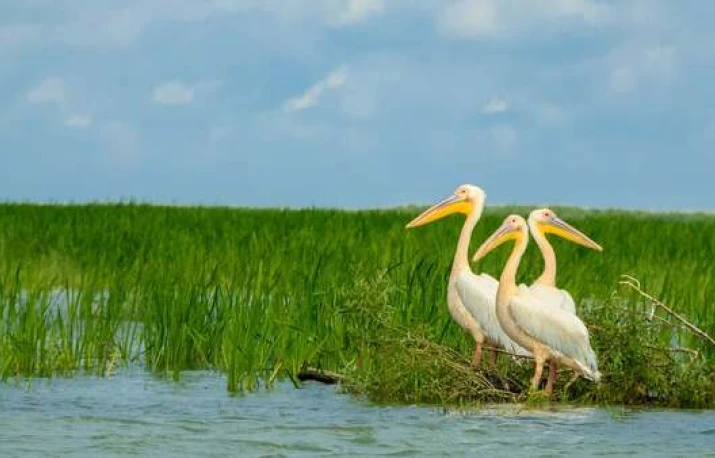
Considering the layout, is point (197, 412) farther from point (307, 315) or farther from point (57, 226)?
point (57, 226)

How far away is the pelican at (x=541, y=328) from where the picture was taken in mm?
8844

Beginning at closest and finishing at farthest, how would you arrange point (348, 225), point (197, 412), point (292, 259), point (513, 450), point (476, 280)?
point (513, 450) → point (197, 412) → point (476, 280) → point (292, 259) → point (348, 225)

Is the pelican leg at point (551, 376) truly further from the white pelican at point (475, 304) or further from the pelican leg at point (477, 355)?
the pelican leg at point (477, 355)

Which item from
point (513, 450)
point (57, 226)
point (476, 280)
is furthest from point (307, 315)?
point (57, 226)

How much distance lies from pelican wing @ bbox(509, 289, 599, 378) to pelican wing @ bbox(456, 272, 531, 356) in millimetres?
398

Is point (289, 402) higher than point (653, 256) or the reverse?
the reverse

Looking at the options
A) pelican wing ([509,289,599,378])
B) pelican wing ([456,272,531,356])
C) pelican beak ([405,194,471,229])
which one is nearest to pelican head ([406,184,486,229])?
pelican beak ([405,194,471,229])

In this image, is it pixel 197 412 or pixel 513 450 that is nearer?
pixel 513 450

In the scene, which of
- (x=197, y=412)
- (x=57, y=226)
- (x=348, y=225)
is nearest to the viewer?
(x=197, y=412)

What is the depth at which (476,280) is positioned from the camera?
9516 millimetres

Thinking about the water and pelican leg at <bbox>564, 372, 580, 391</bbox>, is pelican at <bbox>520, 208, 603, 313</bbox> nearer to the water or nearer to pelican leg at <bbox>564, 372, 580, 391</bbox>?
pelican leg at <bbox>564, 372, 580, 391</bbox>

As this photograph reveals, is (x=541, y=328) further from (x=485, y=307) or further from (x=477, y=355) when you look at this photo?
(x=477, y=355)

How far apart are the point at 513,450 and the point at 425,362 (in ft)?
5.12

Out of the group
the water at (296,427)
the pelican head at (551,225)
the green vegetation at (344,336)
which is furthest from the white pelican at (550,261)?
the water at (296,427)
